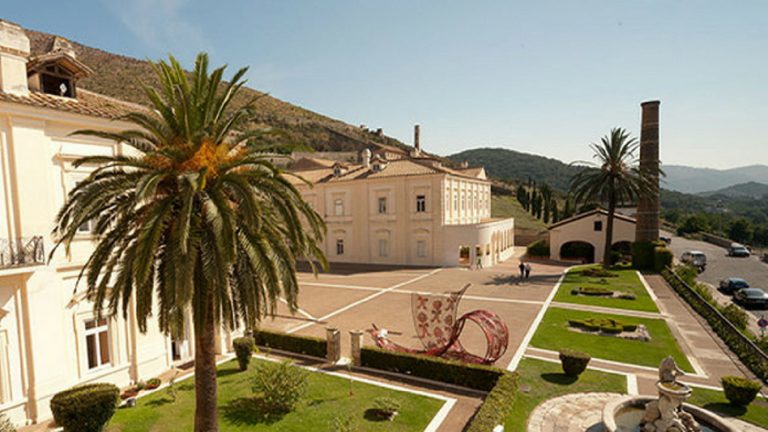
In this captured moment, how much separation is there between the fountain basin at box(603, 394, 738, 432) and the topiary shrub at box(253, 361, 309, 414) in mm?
8844

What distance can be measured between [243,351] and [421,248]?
2601 cm

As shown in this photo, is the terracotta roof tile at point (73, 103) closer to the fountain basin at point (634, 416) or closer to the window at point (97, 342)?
the window at point (97, 342)

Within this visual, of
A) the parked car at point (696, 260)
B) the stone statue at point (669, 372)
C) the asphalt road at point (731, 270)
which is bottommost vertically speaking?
the asphalt road at point (731, 270)

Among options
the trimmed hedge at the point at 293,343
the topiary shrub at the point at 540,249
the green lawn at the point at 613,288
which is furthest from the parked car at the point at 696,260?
the trimmed hedge at the point at 293,343

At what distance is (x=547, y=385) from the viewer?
542 inches

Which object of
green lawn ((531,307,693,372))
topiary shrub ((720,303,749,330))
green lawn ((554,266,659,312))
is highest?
topiary shrub ((720,303,749,330))

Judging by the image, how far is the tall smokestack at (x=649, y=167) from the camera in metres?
38.0

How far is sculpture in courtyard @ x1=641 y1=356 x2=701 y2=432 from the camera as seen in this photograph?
927 cm

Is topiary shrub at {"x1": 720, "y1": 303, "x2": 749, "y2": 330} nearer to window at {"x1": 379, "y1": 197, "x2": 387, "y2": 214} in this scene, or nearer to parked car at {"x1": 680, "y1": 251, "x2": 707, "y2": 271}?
parked car at {"x1": 680, "y1": 251, "x2": 707, "y2": 271}

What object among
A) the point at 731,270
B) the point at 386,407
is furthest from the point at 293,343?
the point at 731,270

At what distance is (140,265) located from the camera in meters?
8.20

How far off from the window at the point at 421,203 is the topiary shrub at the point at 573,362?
25541 millimetres

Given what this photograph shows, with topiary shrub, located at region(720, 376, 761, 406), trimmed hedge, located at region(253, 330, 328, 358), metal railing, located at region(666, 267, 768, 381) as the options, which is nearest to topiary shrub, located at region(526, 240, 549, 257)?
metal railing, located at region(666, 267, 768, 381)

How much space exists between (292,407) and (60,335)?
7412 mm
